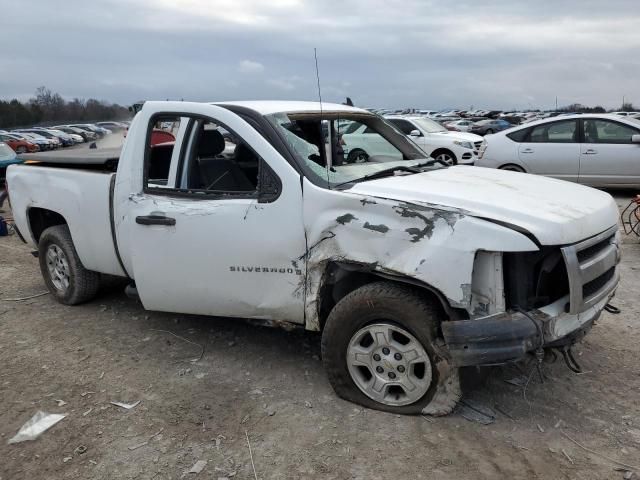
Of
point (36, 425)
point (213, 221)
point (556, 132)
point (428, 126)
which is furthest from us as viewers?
point (428, 126)

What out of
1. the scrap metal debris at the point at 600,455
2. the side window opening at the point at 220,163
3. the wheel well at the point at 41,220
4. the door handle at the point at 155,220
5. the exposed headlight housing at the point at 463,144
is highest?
the side window opening at the point at 220,163

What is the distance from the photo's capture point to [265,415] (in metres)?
3.41

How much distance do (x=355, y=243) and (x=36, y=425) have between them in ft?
7.23

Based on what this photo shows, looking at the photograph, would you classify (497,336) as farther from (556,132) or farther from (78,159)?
(556,132)

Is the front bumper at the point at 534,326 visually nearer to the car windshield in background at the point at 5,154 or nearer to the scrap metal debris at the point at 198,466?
the scrap metal debris at the point at 198,466

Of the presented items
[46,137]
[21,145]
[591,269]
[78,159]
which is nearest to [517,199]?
[591,269]

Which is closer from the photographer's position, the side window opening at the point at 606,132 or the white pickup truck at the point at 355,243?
the white pickup truck at the point at 355,243

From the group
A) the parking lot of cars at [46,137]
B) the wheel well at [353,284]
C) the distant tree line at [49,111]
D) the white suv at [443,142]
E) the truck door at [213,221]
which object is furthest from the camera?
the distant tree line at [49,111]

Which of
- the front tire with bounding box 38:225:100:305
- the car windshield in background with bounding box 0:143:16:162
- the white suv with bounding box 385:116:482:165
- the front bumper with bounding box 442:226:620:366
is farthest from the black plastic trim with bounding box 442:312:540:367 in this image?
the car windshield in background with bounding box 0:143:16:162

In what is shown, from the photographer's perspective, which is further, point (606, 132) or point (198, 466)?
point (606, 132)

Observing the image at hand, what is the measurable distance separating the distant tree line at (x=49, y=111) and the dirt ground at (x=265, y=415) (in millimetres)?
62451

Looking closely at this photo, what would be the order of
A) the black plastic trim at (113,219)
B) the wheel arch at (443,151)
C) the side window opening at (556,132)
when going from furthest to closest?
the wheel arch at (443,151), the side window opening at (556,132), the black plastic trim at (113,219)

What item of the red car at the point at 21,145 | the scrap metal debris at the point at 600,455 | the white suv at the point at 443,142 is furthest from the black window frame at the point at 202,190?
the red car at the point at 21,145

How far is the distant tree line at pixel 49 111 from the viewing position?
212 feet
